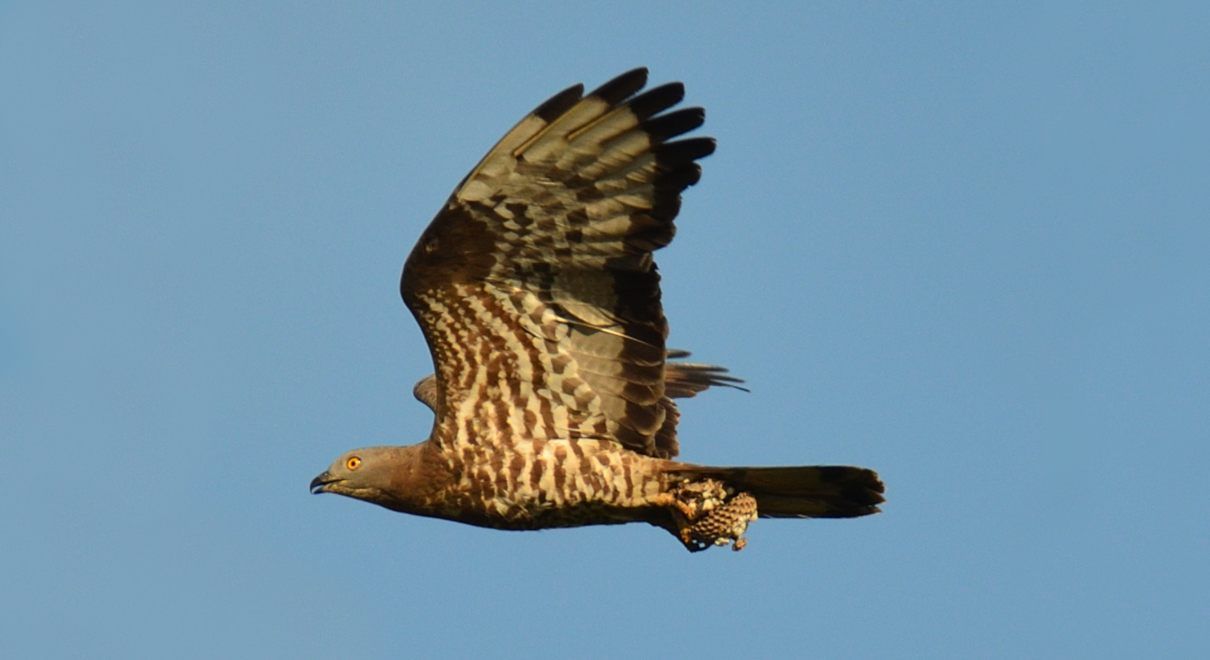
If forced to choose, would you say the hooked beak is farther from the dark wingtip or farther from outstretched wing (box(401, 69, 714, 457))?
the dark wingtip

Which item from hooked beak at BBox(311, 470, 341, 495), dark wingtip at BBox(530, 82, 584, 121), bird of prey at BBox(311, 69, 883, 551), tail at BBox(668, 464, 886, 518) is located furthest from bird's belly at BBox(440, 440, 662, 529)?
dark wingtip at BBox(530, 82, 584, 121)

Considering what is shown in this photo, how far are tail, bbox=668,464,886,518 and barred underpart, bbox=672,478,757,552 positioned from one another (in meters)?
0.07

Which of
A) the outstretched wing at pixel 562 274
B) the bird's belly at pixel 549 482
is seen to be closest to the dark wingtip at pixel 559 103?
the outstretched wing at pixel 562 274

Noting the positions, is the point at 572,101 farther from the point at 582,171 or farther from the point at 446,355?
the point at 446,355

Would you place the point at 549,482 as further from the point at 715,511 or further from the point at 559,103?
the point at 559,103

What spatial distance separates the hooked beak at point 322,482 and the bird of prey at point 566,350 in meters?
0.01

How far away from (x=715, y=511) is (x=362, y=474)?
2540mm

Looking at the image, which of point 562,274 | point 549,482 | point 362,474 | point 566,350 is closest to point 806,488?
point 549,482

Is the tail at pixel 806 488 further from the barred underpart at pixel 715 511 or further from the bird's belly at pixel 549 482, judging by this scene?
the bird's belly at pixel 549 482

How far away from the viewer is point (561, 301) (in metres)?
13.2

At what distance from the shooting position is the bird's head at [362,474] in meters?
13.6

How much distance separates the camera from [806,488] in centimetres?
1312

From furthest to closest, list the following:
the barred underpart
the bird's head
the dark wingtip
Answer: the bird's head
the barred underpart
the dark wingtip

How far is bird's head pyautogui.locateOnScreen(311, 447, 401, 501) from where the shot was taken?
1359 cm
